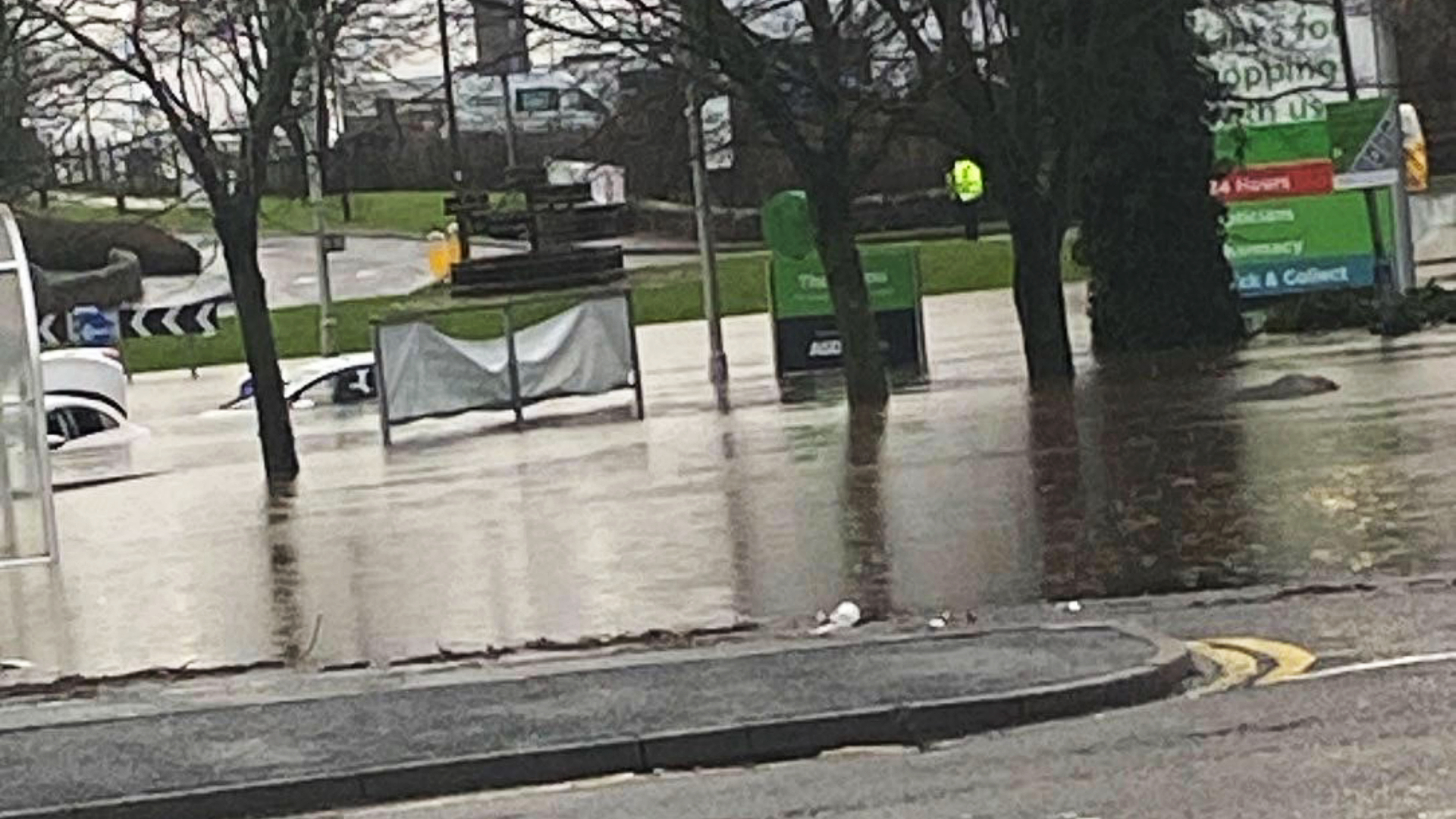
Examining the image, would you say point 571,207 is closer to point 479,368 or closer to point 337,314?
point 337,314

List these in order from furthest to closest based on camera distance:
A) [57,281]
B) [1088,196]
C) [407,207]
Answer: [407,207]
[57,281]
[1088,196]

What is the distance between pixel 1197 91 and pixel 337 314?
3290cm

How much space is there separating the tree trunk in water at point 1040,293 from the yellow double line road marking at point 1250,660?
1799 cm

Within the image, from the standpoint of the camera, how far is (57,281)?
6950 cm

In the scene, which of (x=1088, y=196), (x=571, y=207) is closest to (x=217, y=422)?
(x=1088, y=196)

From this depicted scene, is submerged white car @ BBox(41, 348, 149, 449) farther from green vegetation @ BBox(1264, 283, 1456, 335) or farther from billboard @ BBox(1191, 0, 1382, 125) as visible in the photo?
green vegetation @ BBox(1264, 283, 1456, 335)

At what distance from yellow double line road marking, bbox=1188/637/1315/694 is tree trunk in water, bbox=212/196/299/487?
57.3 feet

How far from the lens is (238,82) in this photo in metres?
29.6

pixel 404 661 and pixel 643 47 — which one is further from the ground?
pixel 643 47

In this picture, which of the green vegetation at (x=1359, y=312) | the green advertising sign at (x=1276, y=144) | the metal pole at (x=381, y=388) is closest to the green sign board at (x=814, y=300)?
the green advertising sign at (x=1276, y=144)

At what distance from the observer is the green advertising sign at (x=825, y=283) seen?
37719 millimetres

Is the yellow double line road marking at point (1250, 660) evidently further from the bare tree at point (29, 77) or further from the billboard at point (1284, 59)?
the billboard at point (1284, 59)

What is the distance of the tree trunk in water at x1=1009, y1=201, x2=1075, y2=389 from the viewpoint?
3106 cm

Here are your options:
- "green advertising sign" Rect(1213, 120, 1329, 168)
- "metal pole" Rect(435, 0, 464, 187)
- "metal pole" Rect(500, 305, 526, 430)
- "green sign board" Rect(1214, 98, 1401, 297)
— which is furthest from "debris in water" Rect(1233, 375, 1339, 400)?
"green sign board" Rect(1214, 98, 1401, 297)
